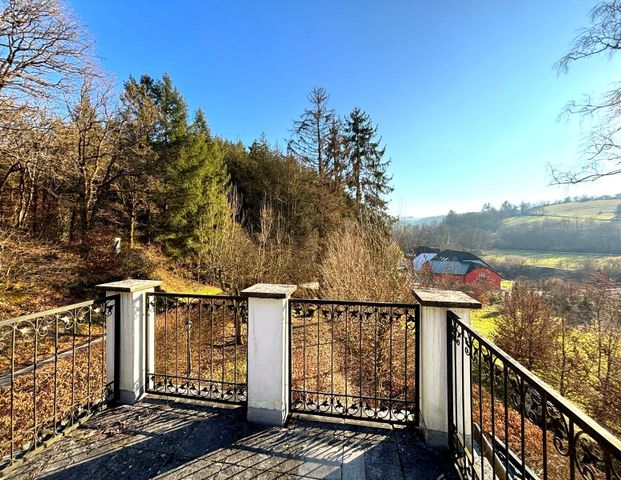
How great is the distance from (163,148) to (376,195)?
37.6 ft

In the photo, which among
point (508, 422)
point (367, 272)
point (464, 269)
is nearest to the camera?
point (508, 422)

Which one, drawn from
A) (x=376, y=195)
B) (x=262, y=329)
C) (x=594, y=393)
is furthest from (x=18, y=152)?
(x=594, y=393)

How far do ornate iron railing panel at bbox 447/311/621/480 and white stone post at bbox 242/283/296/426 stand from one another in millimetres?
1441

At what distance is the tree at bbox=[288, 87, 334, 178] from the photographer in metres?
16.0

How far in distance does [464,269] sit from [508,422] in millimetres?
20329

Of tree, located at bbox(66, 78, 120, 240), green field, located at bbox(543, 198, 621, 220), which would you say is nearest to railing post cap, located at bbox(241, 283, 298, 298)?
tree, located at bbox(66, 78, 120, 240)

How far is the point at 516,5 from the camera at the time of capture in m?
6.01

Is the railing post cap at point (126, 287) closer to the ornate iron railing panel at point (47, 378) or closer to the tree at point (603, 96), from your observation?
the ornate iron railing panel at point (47, 378)

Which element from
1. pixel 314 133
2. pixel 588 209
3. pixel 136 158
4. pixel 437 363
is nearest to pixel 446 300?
pixel 437 363

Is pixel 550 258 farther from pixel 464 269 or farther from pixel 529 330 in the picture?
pixel 529 330

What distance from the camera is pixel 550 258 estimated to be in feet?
68.4

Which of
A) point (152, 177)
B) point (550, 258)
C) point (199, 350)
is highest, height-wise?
point (152, 177)

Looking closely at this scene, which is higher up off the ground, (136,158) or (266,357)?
(136,158)

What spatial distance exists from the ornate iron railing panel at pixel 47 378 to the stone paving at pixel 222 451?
0.18 m
